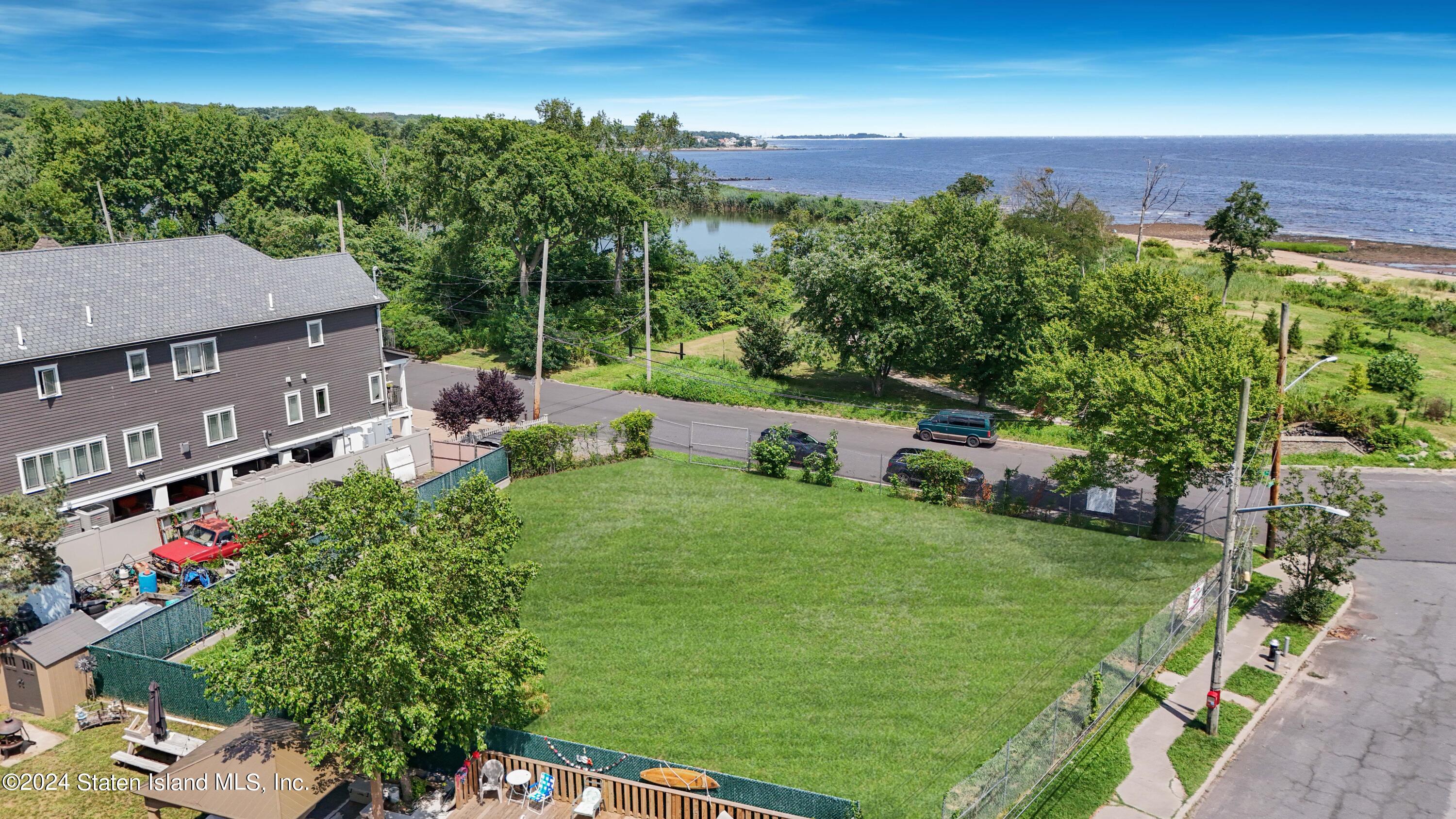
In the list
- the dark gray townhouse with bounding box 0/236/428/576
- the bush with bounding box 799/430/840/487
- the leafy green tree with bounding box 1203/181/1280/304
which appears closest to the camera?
the dark gray townhouse with bounding box 0/236/428/576

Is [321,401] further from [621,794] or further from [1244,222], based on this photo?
[1244,222]

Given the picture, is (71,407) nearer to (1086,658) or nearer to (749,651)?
(749,651)

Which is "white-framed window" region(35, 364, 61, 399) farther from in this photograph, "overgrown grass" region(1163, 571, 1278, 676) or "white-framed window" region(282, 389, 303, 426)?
"overgrown grass" region(1163, 571, 1278, 676)

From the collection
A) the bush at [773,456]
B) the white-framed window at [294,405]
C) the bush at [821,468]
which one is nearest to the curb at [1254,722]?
the bush at [821,468]

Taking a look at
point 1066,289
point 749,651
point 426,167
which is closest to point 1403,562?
point 1066,289

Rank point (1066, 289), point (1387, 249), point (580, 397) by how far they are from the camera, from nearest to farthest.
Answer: point (1066, 289) → point (580, 397) → point (1387, 249)

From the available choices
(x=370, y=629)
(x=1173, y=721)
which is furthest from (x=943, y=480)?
(x=370, y=629)

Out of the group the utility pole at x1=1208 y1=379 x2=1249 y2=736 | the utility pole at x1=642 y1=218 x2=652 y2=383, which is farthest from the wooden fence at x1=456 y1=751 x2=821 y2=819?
the utility pole at x1=642 y1=218 x2=652 y2=383
